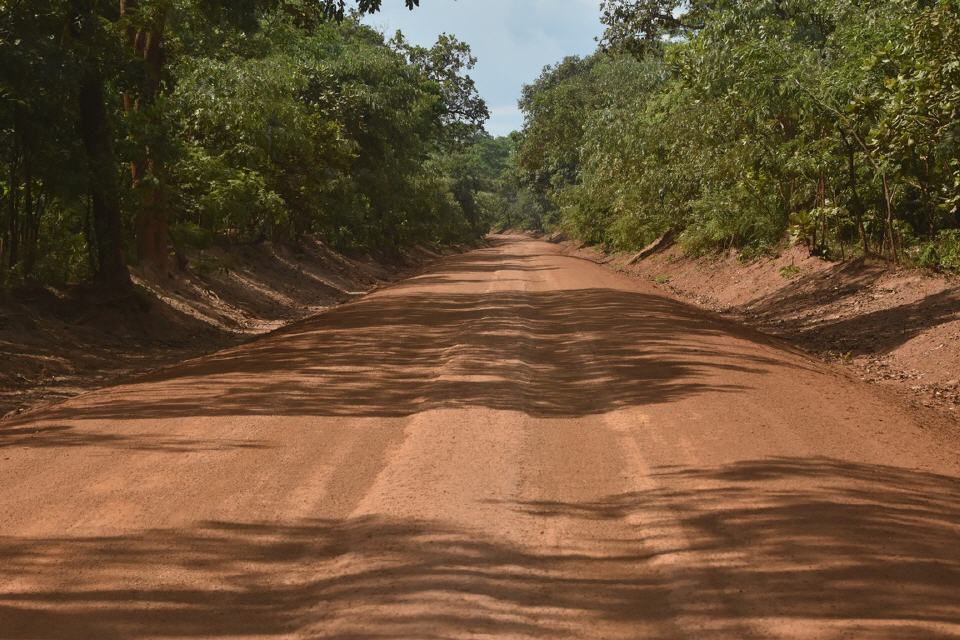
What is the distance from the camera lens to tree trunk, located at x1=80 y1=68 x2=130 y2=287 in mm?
15141

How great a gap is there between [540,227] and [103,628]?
398 ft

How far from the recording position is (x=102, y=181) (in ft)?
49.9

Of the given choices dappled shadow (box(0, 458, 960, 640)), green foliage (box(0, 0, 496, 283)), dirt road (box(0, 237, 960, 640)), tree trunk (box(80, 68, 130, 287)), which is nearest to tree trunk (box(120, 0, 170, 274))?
green foliage (box(0, 0, 496, 283))

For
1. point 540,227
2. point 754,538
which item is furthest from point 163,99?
point 540,227

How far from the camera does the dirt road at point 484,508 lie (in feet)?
14.9

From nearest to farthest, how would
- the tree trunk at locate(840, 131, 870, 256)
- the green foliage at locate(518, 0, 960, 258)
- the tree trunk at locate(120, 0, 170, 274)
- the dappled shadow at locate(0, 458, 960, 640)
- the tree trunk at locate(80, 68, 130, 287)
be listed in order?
the dappled shadow at locate(0, 458, 960, 640)
the green foliage at locate(518, 0, 960, 258)
the tree trunk at locate(80, 68, 130, 287)
the tree trunk at locate(120, 0, 170, 274)
the tree trunk at locate(840, 131, 870, 256)

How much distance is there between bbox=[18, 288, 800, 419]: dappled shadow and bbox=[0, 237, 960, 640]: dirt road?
74 millimetres

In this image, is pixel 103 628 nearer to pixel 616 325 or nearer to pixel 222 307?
pixel 616 325

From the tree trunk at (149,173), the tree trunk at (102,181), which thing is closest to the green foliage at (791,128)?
the tree trunk at (149,173)

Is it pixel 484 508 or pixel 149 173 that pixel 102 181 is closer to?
pixel 149 173

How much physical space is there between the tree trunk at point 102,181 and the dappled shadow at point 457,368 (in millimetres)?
2724

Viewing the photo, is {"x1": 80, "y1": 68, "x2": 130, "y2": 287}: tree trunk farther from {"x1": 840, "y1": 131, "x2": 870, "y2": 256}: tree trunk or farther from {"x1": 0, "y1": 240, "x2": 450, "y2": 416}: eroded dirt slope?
{"x1": 840, "y1": 131, "x2": 870, "y2": 256}: tree trunk

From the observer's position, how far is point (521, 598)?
4.67 m

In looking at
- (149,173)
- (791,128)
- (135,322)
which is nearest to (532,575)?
(135,322)
